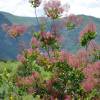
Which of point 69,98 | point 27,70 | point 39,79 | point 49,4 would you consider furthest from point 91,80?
point 27,70

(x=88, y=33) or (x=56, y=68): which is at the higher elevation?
(x=88, y=33)

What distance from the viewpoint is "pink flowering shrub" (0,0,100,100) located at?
12938 millimetres

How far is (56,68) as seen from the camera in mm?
13688

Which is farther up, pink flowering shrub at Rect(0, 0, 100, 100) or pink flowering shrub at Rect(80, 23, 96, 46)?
pink flowering shrub at Rect(80, 23, 96, 46)

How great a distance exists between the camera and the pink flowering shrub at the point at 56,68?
1294 cm

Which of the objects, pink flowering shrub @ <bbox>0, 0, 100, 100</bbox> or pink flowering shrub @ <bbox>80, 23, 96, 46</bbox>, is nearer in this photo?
pink flowering shrub @ <bbox>0, 0, 100, 100</bbox>

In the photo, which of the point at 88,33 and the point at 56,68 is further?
the point at 88,33

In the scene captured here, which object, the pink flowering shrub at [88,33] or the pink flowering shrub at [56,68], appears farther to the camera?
the pink flowering shrub at [88,33]

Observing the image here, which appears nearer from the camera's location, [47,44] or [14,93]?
[14,93]

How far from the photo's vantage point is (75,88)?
13398mm

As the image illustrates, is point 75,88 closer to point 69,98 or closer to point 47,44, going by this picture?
point 69,98

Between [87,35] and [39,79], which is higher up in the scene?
[87,35]

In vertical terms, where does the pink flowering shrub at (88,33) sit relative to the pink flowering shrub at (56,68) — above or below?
above

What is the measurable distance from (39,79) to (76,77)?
4.45 feet
